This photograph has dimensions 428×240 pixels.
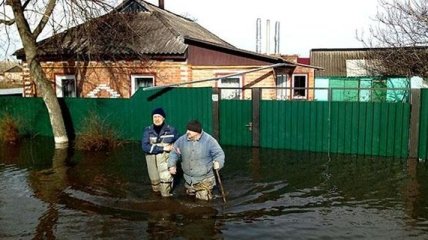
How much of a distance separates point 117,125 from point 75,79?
13.8 ft

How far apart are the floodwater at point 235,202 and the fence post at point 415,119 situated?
1.70 feet

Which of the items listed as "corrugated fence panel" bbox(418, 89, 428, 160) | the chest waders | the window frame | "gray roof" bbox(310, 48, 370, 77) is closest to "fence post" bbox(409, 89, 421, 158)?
"corrugated fence panel" bbox(418, 89, 428, 160)

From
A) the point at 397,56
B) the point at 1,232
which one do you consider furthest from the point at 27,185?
the point at 397,56

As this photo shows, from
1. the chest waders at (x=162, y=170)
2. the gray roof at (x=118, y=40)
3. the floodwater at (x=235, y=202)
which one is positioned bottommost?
the floodwater at (x=235, y=202)

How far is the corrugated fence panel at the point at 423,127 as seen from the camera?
35.7 ft

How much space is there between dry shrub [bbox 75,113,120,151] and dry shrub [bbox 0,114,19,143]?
9.41ft

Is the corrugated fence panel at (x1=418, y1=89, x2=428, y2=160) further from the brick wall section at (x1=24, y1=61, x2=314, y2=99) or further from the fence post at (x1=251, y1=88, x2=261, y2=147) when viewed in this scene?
the brick wall section at (x1=24, y1=61, x2=314, y2=99)

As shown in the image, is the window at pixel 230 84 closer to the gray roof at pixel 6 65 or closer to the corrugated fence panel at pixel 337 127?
the corrugated fence panel at pixel 337 127

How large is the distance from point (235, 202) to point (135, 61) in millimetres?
10460

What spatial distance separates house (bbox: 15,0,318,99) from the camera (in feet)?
54.3

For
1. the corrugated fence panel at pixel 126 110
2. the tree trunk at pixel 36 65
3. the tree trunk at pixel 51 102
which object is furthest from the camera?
the tree trunk at pixel 51 102

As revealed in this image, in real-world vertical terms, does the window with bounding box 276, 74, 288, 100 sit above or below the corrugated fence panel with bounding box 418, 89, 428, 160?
above

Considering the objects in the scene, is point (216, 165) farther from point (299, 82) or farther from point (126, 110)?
point (299, 82)

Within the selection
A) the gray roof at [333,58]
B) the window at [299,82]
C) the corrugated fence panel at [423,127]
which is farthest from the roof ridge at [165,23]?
the gray roof at [333,58]
